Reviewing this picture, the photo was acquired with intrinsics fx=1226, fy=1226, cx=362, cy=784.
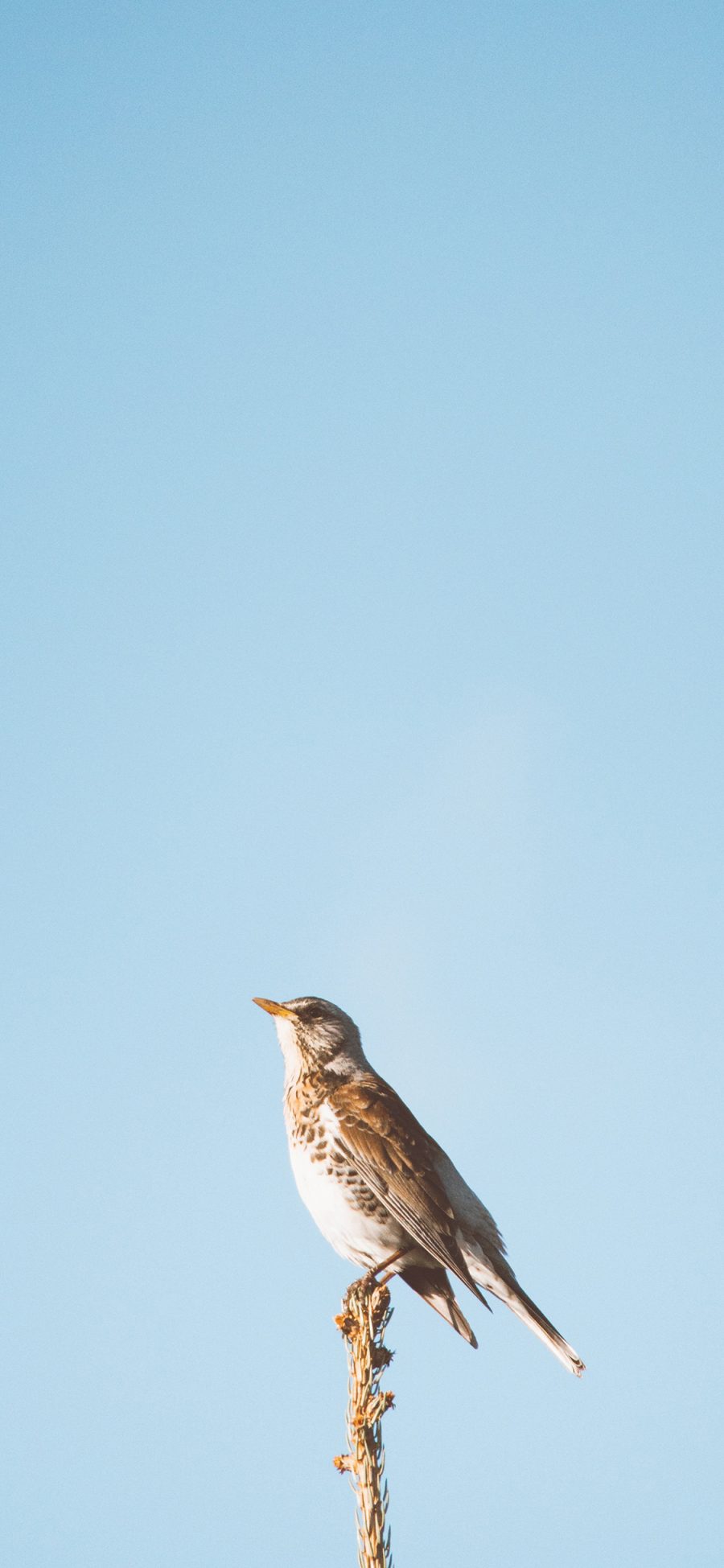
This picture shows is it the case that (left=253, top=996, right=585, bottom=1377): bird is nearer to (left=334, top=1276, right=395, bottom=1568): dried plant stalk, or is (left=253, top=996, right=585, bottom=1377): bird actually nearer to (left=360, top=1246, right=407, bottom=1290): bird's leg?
(left=360, top=1246, right=407, bottom=1290): bird's leg

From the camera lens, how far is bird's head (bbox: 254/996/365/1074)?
7098 millimetres

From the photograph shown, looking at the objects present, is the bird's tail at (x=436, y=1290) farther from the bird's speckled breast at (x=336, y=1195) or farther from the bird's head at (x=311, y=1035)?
the bird's head at (x=311, y=1035)

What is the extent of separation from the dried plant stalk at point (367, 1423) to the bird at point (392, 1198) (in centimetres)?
103

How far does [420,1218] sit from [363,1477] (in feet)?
6.14

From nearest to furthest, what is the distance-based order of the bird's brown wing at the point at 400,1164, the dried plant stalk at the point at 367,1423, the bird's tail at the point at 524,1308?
the dried plant stalk at the point at 367,1423, the bird's tail at the point at 524,1308, the bird's brown wing at the point at 400,1164

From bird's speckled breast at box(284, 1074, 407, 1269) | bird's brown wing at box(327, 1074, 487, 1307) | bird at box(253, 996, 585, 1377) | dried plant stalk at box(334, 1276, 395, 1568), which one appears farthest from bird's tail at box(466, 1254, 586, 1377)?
dried plant stalk at box(334, 1276, 395, 1568)

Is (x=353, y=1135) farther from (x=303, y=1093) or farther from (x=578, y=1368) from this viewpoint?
(x=578, y=1368)

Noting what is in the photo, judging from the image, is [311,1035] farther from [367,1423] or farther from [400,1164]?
[367,1423]

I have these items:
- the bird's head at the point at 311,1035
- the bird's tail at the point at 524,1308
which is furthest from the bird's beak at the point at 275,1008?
the bird's tail at the point at 524,1308

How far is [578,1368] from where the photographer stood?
19.3ft

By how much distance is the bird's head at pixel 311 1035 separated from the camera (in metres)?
7.10

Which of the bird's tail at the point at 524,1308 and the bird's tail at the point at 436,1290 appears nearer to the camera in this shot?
the bird's tail at the point at 524,1308

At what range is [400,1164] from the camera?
642cm

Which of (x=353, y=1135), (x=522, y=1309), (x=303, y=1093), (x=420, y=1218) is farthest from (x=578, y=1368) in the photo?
(x=303, y=1093)
